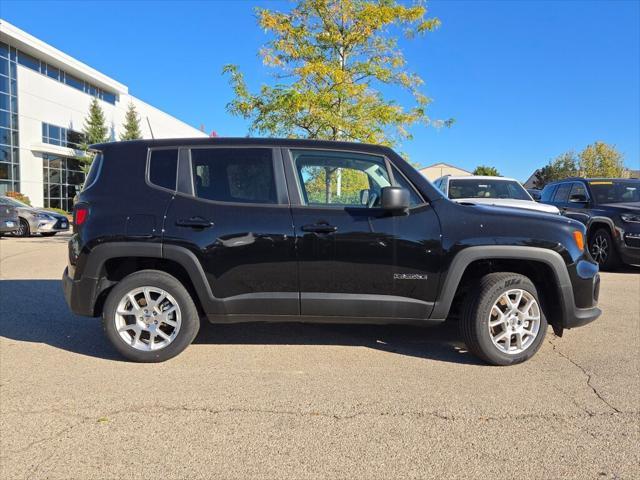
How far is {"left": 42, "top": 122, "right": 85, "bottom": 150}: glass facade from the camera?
32500 mm

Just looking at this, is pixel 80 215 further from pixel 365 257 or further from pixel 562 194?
pixel 562 194

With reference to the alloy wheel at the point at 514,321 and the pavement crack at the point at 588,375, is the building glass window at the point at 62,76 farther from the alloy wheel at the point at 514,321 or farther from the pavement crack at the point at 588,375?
the pavement crack at the point at 588,375

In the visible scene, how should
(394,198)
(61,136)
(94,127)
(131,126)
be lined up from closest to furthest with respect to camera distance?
(394,198)
(61,136)
(94,127)
(131,126)

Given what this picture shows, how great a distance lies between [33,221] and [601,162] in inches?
2057

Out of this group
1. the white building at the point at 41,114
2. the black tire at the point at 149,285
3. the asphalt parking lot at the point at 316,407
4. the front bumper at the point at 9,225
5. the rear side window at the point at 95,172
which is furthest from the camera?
the white building at the point at 41,114

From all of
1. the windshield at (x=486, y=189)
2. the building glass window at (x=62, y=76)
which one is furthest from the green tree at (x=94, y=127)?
the windshield at (x=486, y=189)

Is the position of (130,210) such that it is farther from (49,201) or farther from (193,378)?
(49,201)

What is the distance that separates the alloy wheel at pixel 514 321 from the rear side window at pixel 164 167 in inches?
115

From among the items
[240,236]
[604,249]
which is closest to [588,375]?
[240,236]

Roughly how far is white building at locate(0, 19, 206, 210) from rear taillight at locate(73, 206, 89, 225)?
94.9ft

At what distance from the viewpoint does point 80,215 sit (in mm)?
3969

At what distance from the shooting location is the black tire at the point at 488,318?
12.6 ft

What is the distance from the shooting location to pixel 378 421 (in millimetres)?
2994

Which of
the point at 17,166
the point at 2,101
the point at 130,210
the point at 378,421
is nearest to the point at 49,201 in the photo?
the point at 17,166
